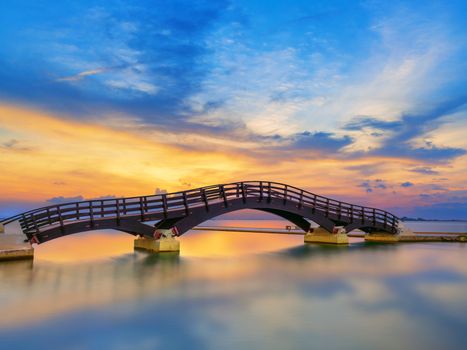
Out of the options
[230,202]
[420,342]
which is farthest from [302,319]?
[230,202]

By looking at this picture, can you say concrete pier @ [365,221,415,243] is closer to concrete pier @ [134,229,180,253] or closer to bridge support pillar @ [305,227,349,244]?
bridge support pillar @ [305,227,349,244]

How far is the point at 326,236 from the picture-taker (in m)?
33.8

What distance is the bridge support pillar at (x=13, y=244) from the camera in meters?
19.1

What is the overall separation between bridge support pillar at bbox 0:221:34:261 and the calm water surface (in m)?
0.76

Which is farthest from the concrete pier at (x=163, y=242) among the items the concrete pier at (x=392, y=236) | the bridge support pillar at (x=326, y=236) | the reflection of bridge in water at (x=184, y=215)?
the concrete pier at (x=392, y=236)

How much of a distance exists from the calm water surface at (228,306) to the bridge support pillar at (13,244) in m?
0.76

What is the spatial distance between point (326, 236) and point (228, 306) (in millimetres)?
23635

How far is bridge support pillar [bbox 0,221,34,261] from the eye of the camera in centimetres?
1909

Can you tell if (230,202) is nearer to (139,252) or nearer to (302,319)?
(139,252)

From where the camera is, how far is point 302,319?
10438 mm

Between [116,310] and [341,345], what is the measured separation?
6098 mm

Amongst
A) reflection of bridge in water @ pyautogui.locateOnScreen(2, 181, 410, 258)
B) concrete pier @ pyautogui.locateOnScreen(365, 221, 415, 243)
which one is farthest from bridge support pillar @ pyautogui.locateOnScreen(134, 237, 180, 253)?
concrete pier @ pyautogui.locateOnScreen(365, 221, 415, 243)

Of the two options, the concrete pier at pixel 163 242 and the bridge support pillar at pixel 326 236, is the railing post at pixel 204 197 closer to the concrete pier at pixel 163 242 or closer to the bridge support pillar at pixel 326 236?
the concrete pier at pixel 163 242

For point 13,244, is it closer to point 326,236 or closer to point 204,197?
point 204,197
